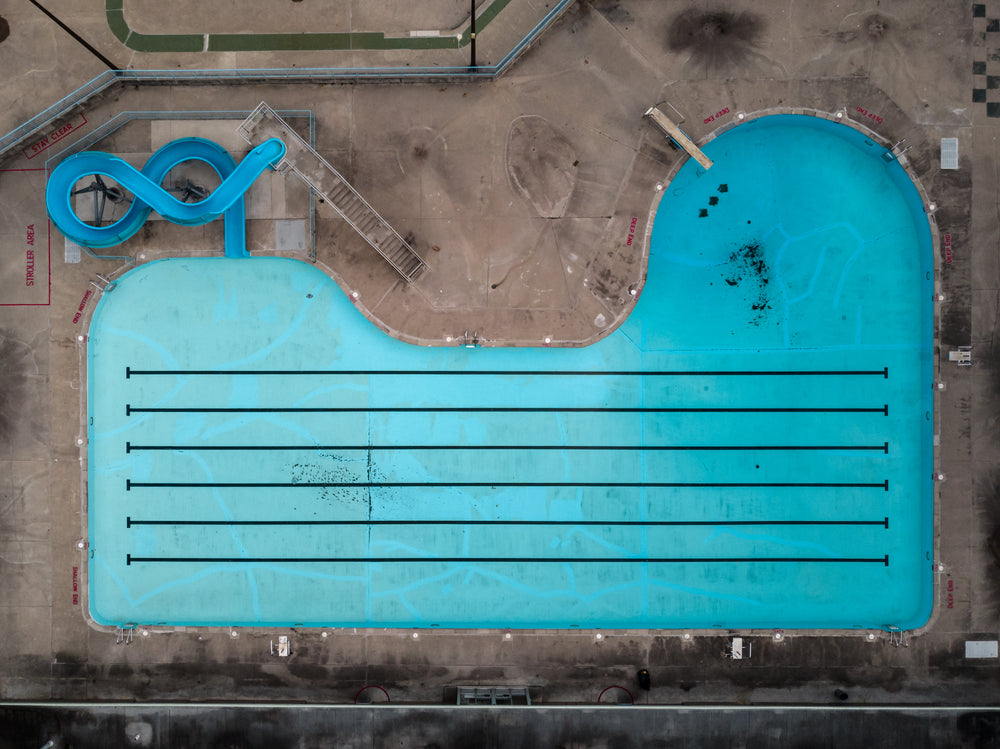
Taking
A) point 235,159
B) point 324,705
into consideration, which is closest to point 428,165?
point 235,159

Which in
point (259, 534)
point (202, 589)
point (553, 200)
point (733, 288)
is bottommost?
point (202, 589)

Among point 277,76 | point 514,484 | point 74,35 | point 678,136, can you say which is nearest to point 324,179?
point 277,76

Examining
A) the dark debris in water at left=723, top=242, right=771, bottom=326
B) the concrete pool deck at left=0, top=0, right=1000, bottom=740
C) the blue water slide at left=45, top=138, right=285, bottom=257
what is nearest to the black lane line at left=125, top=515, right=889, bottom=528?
the concrete pool deck at left=0, top=0, right=1000, bottom=740

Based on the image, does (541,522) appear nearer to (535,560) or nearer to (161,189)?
(535,560)

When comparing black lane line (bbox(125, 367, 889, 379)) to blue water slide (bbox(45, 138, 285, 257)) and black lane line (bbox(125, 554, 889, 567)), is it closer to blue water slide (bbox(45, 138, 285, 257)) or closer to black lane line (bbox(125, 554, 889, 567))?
blue water slide (bbox(45, 138, 285, 257))

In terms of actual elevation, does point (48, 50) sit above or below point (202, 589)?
above

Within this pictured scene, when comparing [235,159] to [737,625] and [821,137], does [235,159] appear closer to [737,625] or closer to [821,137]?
[821,137]

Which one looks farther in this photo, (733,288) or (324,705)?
(733,288)
